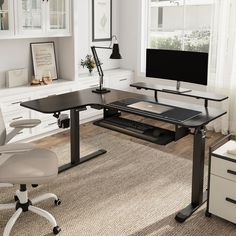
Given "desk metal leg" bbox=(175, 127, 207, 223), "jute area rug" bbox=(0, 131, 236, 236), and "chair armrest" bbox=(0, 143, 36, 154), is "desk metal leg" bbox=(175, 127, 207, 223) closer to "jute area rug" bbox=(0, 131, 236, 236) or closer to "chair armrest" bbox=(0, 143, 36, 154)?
"jute area rug" bbox=(0, 131, 236, 236)

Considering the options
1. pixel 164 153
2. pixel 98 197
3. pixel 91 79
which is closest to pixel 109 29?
pixel 91 79

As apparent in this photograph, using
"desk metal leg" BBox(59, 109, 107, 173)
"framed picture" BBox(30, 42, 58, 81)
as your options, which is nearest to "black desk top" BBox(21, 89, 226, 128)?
"desk metal leg" BBox(59, 109, 107, 173)

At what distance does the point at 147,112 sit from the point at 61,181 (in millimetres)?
1067

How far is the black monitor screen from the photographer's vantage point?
3320 millimetres

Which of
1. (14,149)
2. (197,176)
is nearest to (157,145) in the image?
(197,176)

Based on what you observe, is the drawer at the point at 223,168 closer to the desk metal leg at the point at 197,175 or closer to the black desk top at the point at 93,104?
the desk metal leg at the point at 197,175

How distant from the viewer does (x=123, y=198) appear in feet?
9.63

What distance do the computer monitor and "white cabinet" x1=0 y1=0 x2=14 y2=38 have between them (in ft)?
4.85

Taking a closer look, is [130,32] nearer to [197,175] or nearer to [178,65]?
[178,65]

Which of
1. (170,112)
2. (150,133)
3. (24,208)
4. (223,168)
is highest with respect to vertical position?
(170,112)

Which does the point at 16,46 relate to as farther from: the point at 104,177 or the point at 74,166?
the point at 104,177

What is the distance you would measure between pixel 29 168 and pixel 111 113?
3.63ft

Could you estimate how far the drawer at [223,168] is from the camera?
2457 millimetres

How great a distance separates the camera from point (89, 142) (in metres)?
4.18
